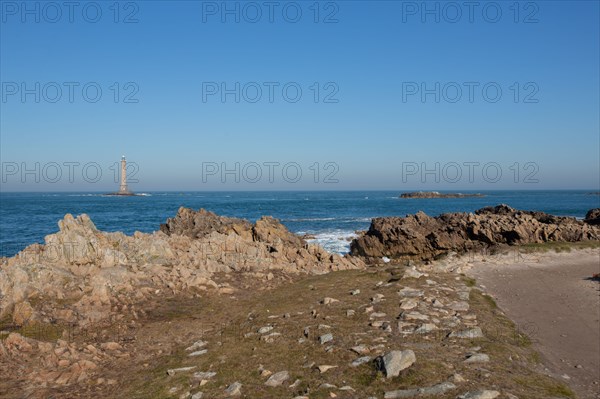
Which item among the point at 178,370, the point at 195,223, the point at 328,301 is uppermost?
the point at 195,223

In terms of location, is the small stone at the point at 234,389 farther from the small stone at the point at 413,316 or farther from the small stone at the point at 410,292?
the small stone at the point at 410,292

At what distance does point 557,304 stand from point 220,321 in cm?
958

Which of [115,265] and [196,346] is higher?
[115,265]

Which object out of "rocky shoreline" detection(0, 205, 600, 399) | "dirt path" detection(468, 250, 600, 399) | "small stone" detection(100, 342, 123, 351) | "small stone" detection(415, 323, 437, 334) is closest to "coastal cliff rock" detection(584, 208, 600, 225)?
"dirt path" detection(468, 250, 600, 399)

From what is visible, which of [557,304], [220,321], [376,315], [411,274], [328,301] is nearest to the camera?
[376,315]

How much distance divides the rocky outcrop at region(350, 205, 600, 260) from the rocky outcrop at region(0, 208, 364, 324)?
8994 millimetres

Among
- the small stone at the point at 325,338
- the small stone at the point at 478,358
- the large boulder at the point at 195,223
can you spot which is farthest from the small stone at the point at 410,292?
the large boulder at the point at 195,223

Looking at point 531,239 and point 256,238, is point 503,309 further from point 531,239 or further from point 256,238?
point 531,239

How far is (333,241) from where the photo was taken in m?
40.0

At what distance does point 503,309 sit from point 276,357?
7.16m

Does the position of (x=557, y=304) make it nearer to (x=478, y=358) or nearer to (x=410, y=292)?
(x=410, y=292)

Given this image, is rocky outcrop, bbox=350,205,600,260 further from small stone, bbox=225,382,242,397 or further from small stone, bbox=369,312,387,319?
small stone, bbox=225,382,242,397

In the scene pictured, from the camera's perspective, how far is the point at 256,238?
23.8 metres

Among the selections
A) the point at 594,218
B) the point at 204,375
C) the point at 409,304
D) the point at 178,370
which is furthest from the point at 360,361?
the point at 594,218
